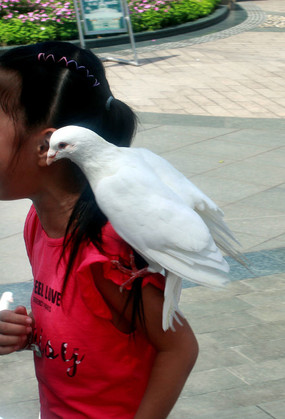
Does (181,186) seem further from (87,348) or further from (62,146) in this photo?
(87,348)

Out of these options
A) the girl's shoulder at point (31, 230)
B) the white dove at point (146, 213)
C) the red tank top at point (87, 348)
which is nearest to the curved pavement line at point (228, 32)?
the girl's shoulder at point (31, 230)

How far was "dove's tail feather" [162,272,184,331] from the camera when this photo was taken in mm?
1466

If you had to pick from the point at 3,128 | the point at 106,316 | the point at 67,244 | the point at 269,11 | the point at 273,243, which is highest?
the point at 3,128

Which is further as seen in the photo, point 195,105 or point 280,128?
point 195,105

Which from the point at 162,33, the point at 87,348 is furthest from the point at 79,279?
the point at 162,33

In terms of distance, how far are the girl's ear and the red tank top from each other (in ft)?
0.68

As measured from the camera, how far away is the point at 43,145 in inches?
63.8

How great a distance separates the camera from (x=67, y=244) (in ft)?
5.49

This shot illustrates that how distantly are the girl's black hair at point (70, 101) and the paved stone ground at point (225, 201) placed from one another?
1.85m

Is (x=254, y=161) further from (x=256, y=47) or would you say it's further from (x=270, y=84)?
(x=256, y=47)

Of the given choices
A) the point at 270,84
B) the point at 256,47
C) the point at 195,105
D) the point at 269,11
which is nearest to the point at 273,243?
the point at 195,105

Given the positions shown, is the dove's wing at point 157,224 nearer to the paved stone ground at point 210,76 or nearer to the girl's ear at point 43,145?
the girl's ear at point 43,145

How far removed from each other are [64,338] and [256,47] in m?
12.7

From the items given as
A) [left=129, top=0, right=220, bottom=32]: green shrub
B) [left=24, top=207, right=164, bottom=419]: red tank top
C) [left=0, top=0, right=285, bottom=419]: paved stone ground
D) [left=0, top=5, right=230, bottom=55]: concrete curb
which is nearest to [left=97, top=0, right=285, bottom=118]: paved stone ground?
[left=0, top=0, right=285, bottom=419]: paved stone ground
